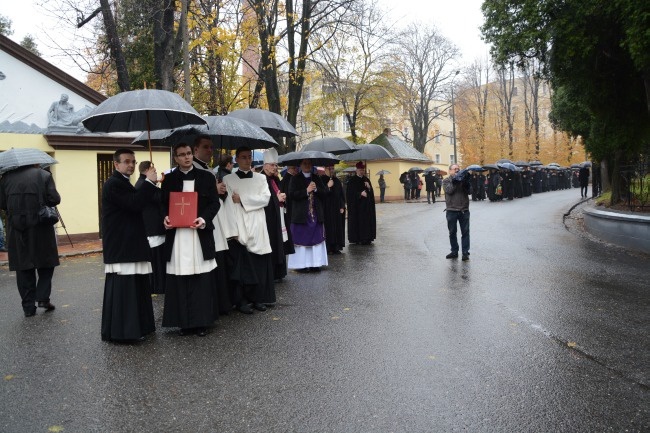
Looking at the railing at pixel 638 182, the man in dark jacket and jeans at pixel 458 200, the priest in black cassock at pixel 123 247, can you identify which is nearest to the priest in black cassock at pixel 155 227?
the priest in black cassock at pixel 123 247

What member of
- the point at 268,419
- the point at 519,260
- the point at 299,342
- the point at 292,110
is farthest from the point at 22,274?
the point at 292,110

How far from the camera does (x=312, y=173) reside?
10.5 metres

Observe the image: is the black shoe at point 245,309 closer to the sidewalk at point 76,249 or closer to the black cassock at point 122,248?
the black cassock at point 122,248

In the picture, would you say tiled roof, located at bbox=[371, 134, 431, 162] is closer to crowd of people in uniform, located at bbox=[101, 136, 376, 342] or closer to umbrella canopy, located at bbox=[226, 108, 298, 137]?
umbrella canopy, located at bbox=[226, 108, 298, 137]

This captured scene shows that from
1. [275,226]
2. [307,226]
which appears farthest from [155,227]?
[307,226]

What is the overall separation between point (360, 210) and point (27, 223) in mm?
8395

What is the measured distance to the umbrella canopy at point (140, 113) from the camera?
238 inches

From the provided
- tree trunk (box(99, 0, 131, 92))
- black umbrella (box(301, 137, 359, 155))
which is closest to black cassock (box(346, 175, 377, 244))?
black umbrella (box(301, 137, 359, 155))

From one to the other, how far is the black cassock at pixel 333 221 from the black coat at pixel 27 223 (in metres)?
6.08

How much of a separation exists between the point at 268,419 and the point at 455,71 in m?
50.2

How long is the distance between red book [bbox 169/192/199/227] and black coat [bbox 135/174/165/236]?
16 centimetres

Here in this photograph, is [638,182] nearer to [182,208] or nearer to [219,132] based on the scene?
[219,132]

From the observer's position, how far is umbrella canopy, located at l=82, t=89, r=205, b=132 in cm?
605

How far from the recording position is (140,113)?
7.57 meters
